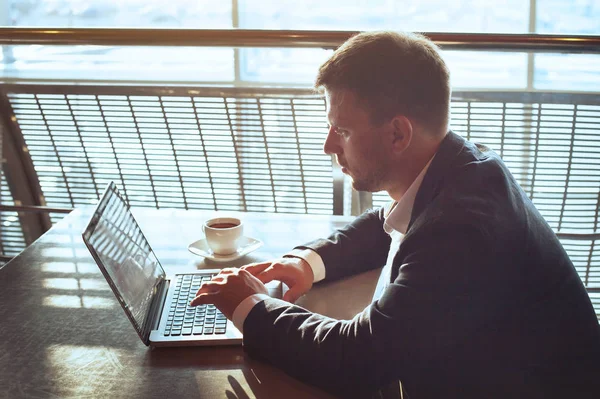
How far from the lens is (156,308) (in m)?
1.24

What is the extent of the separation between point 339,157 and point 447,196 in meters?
0.31

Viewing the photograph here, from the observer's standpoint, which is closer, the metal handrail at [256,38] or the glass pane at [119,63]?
the metal handrail at [256,38]

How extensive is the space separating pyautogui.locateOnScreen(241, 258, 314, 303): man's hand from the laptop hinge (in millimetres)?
165

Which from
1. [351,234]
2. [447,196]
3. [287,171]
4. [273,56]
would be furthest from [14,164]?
[273,56]

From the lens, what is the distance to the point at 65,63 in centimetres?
570

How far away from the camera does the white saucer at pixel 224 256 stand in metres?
1.48

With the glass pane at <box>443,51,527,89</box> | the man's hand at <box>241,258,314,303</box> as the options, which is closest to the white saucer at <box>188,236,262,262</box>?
the man's hand at <box>241,258,314,303</box>

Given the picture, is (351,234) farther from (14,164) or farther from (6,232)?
(6,232)

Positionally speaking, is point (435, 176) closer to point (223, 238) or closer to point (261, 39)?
point (223, 238)

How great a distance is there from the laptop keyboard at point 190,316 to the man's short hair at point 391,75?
45 cm

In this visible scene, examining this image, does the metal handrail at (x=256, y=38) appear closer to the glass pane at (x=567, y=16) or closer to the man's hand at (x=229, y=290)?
the man's hand at (x=229, y=290)

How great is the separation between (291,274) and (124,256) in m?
0.32

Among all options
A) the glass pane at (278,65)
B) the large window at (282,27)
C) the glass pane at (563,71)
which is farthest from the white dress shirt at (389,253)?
the glass pane at (563,71)

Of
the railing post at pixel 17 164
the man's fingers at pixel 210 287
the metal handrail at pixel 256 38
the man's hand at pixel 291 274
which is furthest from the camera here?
the railing post at pixel 17 164
